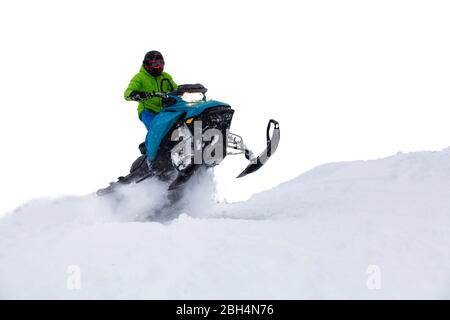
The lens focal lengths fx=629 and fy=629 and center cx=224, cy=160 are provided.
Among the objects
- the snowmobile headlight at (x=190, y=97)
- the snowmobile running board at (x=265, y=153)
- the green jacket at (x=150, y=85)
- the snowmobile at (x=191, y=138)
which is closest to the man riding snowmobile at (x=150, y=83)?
the green jacket at (x=150, y=85)

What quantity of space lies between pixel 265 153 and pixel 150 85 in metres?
2.34

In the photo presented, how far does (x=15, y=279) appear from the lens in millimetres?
5848

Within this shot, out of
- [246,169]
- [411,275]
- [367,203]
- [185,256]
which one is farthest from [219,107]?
[411,275]

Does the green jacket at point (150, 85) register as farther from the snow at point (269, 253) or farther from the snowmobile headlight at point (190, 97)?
the snow at point (269, 253)

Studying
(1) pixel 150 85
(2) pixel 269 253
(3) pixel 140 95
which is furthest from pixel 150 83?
(2) pixel 269 253

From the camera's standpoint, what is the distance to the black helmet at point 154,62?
957cm

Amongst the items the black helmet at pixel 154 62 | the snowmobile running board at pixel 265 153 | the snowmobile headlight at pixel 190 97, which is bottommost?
the snowmobile running board at pixel 265 153

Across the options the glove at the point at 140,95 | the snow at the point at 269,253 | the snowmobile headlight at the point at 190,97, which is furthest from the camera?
the glove at the point at 140,95

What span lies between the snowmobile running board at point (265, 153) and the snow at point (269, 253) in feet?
2.24

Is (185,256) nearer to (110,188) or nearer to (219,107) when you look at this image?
(219,107)

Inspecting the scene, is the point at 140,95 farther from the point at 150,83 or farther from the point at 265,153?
the point at 265,153

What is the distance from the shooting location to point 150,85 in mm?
9688
